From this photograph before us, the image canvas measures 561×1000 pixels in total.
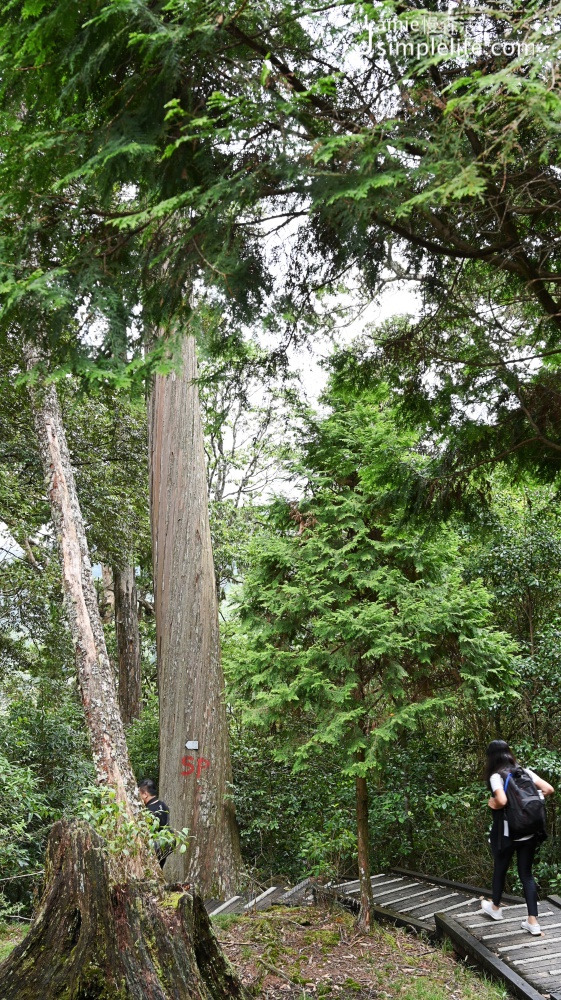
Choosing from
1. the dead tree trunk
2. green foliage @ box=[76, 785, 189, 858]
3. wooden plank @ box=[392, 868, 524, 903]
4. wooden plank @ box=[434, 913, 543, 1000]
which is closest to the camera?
green foliage @ box=[76, 785, 189, 858]

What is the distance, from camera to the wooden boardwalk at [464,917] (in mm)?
5055

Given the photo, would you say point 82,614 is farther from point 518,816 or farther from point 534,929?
point 534,929

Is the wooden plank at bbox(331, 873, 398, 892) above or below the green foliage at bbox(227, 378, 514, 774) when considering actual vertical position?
below

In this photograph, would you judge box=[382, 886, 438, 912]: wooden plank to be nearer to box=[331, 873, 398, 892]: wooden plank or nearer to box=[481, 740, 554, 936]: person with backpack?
box=[331, 873, 398, 892]: wooden plank

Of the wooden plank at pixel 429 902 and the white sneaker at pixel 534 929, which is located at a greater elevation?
the white sneaker at pixel 534 929

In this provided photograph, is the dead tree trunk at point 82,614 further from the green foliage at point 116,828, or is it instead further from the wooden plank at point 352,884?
the green foliage at point 116,828

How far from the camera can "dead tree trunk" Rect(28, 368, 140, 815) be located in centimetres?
805

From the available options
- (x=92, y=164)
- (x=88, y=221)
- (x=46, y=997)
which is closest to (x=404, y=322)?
(x=88, y=221)

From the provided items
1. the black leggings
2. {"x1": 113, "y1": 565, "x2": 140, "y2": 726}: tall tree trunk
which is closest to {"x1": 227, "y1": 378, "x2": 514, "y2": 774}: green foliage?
the black leggings

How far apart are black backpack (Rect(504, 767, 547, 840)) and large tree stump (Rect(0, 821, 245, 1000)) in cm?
265

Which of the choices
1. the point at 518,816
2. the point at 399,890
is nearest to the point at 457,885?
the point at 399,890

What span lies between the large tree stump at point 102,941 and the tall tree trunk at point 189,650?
16.7ft

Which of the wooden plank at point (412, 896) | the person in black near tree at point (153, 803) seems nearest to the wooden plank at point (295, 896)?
the wooden plank at point (412, 896)

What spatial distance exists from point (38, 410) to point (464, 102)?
709 centimetres
